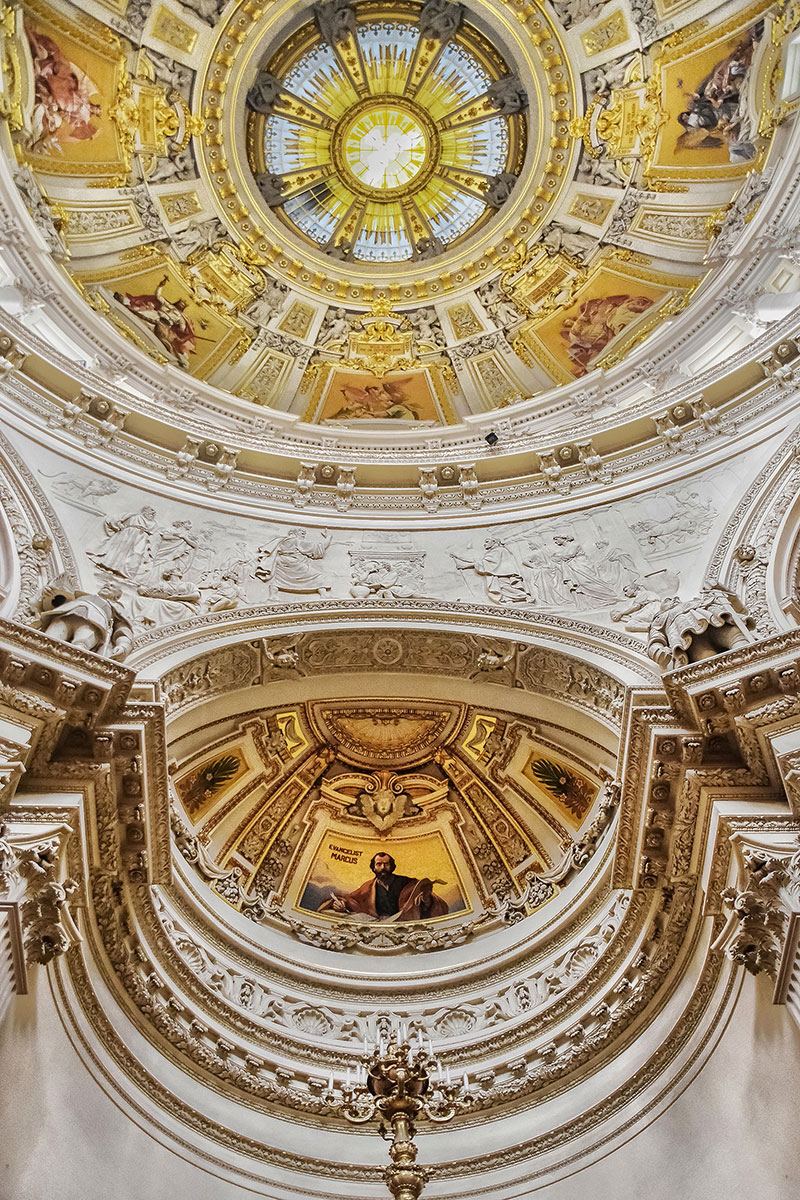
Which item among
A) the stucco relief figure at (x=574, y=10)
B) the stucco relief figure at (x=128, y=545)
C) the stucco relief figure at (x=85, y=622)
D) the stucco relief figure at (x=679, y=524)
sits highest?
the stucco relief figure at (x=574, y=10)

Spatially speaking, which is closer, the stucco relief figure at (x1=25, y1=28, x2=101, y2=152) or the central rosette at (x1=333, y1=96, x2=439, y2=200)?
the stucco relief figure at (x1=25, y1=28, x2=101, y2=152)

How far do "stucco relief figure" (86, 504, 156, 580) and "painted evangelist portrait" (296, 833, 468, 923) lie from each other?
17.6ft

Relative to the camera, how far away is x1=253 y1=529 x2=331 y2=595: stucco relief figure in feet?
41.8

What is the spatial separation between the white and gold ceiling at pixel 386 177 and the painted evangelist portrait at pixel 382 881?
8.65 meters

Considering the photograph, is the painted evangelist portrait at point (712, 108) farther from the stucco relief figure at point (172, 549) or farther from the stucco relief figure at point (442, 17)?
the stucco relief figure at point (172, 549)

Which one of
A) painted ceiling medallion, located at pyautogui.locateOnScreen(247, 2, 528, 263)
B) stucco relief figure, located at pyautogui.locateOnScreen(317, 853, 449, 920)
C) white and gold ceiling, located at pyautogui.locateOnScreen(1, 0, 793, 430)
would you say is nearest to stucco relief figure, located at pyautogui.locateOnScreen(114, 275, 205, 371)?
white and gold ceiling, located at pyautogui.locateOnScreen(1, 0, 793, 430)

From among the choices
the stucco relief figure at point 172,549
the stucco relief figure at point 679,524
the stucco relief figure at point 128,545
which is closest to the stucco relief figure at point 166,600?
the stucco relief figure at point 172,549

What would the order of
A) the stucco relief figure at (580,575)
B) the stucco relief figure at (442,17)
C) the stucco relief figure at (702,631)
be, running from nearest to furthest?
the stucco relief figure at (702,631), the stucco relief figure at (580,575), the stucco relief figure at (442,17)

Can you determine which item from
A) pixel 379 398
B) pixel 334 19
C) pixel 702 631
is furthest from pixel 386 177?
pixel 702 631

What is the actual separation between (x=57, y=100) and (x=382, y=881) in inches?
617

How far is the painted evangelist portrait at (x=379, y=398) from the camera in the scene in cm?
1872

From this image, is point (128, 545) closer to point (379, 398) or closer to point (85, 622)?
point (85, 622)

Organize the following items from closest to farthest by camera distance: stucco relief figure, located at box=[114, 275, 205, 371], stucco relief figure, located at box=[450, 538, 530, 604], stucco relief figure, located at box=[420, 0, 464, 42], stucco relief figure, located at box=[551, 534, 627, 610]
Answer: stucco relief figure, located at box=[551, 534, 627, 610], stucco relief figure, located at box=[450, 538, 530, 604], stucco relief figure, located at box=[114, 275, 205, 371], stucco relief figure, located at box=[420, 0, 464, 42]

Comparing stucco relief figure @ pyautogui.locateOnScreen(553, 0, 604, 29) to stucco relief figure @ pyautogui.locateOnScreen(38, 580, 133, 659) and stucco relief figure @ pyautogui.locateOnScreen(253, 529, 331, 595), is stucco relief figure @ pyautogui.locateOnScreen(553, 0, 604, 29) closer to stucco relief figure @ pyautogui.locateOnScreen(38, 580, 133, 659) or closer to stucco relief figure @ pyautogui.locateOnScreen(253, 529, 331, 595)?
stucco relief figure @ pyautogui.locateOnScreen(253, 529, 331, 595)
